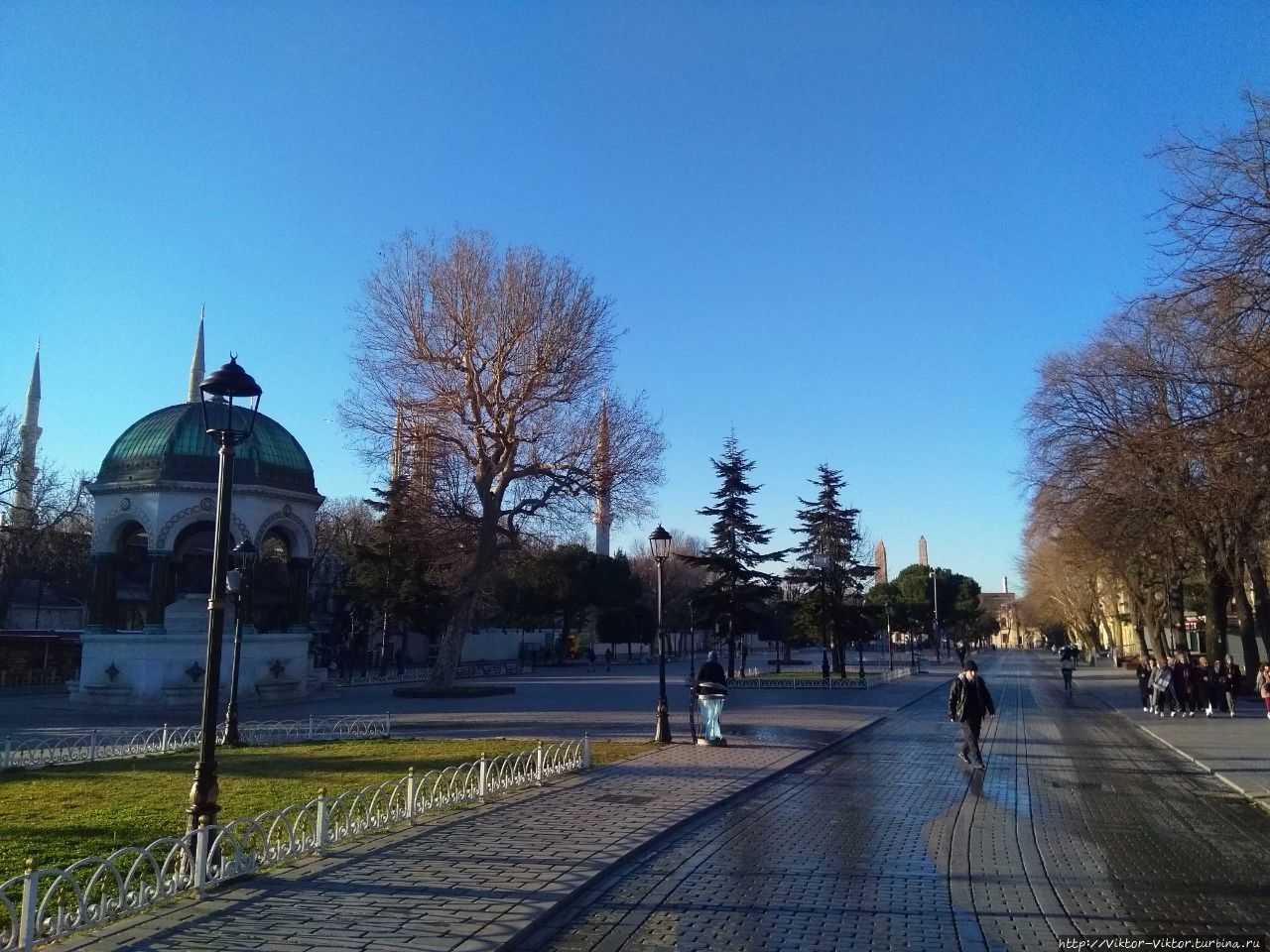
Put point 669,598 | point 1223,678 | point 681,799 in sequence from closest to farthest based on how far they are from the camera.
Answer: point 681,799 → point 1223,678 → point 669,598

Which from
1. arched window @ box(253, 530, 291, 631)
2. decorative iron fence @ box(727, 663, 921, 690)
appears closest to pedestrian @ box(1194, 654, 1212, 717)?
decorative iron fence @ box(727, 663, 921, 690)

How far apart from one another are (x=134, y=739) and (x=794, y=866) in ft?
42.7

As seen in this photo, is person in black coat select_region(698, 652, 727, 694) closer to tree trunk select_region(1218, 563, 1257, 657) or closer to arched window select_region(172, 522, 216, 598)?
tree trunk select_region(1218, 563, 1257, 657)

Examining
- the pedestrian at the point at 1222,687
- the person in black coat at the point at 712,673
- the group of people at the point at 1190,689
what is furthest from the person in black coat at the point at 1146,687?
the person in black coat at the point at 712,673

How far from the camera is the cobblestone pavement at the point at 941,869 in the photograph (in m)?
5.92

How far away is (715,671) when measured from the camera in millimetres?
15836

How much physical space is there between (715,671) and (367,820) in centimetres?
829

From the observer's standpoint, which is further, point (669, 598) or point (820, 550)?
point (669, 598)

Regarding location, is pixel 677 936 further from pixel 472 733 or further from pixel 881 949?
pixel 472 733

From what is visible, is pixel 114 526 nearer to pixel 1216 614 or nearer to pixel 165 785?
pixel 165 785

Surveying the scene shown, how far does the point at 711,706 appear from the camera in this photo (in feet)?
51.6

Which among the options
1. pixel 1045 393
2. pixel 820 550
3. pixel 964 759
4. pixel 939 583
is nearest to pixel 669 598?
pixel 939 583

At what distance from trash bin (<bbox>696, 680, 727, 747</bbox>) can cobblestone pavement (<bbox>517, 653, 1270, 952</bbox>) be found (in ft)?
8.80

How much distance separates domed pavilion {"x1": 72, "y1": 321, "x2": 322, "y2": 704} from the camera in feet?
91.8
